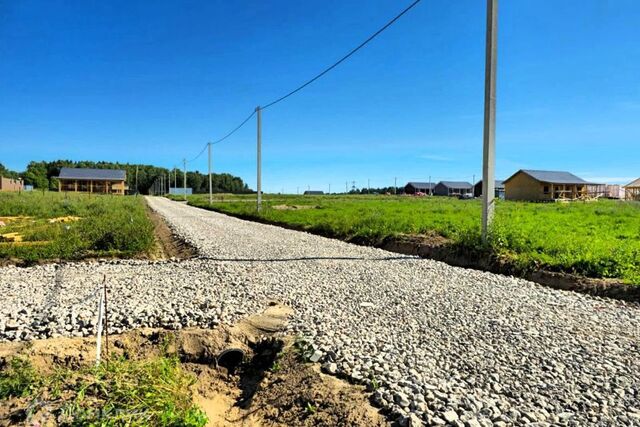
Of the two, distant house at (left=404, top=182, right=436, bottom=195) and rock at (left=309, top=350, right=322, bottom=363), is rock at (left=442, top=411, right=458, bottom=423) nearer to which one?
rock at (left=309, top=350, right=322, bottom=363)

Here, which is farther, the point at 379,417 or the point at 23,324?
the point at 23,324

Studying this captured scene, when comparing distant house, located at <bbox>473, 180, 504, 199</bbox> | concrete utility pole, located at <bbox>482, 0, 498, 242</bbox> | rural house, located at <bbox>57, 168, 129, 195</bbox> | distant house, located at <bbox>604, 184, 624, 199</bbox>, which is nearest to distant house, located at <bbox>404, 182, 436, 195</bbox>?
distant house, located at <bbox>473, 180, 504, 199</bbox>

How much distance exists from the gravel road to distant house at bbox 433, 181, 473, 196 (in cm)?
9588

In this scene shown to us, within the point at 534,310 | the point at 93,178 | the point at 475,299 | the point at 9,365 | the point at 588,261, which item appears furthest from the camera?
the point at 93,178

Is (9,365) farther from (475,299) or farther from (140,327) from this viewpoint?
(475,299)

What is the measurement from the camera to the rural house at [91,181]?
9119 centimetres

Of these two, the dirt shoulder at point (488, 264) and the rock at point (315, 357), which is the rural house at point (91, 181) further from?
the rock at point (315, 357)

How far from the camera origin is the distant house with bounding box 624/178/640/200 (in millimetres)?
56100

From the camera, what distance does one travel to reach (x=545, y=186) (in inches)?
2265

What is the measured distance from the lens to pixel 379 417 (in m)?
3.06

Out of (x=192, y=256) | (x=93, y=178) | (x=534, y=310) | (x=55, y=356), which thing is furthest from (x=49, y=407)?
(x=93, y=178)

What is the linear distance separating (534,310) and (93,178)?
102664 millimetres

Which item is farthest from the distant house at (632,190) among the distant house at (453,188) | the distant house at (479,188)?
the distant house at (453,188)

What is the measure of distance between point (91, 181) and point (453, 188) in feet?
273
